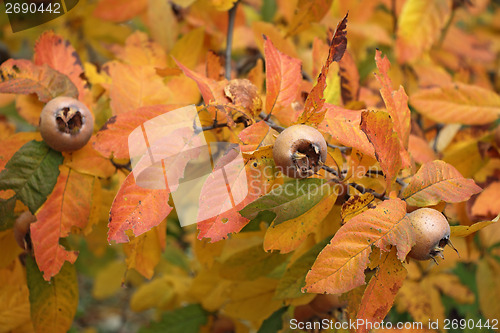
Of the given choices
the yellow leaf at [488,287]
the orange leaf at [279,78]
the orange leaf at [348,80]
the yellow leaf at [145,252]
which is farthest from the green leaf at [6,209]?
the yellow leaf at [488,287]

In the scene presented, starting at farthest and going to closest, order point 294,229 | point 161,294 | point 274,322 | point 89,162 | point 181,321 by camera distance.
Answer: point 161,294 → point 181,321 → point 274,322 → point 89,162 → point 294,229

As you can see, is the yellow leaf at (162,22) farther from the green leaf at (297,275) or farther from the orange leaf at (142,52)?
the green leaf at (297,275)

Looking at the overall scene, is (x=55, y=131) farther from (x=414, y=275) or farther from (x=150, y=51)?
(x=414, y=275)

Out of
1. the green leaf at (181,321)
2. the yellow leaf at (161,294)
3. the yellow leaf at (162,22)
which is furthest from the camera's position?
the yellow leaf at (161,294)

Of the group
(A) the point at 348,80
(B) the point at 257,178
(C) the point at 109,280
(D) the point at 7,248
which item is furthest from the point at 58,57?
(C) the point at 109,280

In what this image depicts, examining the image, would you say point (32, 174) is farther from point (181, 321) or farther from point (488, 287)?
point (488, 287)

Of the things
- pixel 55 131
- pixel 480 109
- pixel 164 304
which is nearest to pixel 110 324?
pixel 164 304
